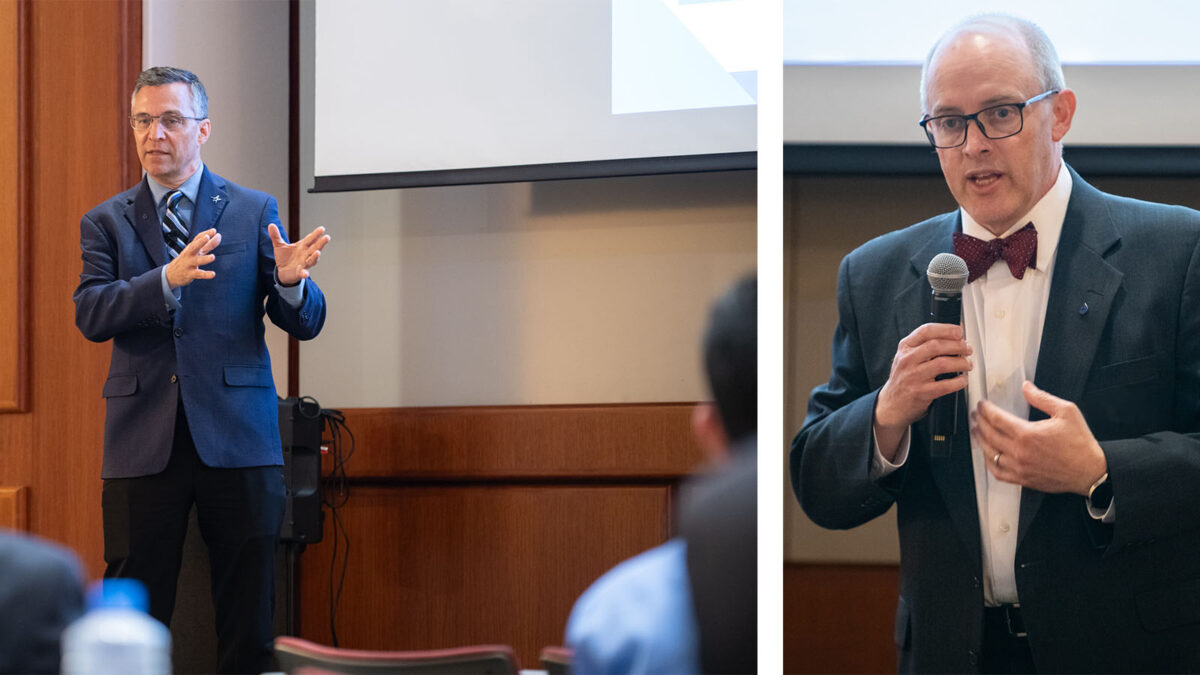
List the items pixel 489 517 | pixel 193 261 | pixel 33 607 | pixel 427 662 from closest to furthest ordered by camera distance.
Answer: pixel 427 662 → pixel 33 607 → pixel 193 261 → pixel 489 517

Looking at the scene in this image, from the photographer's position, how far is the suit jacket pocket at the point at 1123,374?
1.86 metres

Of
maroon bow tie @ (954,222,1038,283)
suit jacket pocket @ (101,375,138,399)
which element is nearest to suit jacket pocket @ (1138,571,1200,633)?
maroon bow tie @ (954,222,1038,283)

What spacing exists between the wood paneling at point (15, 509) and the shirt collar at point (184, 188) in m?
1.17

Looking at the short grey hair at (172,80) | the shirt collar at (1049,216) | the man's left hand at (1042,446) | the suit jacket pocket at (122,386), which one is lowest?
the man's left hand at (1042,446)

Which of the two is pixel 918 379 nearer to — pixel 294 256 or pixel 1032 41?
pixel 1032 41

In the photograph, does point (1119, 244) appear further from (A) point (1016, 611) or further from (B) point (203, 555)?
(B) point (203, 555)

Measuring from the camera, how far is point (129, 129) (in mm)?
3398

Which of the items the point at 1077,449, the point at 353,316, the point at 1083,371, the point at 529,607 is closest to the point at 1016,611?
the point at 1077,449

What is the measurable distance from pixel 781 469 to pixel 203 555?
1.92 metres

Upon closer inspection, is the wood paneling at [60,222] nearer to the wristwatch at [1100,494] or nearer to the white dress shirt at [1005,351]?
the white dress shirt at [1005,351]

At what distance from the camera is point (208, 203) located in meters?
2.91

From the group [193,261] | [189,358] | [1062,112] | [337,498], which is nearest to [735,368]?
[1062,112]

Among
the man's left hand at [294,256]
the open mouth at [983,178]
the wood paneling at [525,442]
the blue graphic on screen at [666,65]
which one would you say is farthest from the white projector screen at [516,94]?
the open mouth at [983,178]

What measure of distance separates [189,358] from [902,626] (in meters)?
1.79
